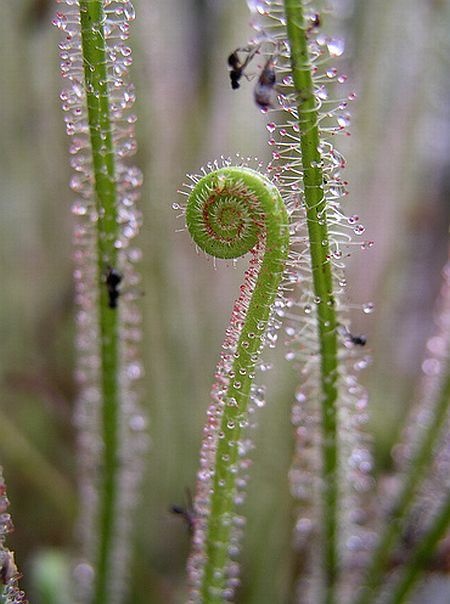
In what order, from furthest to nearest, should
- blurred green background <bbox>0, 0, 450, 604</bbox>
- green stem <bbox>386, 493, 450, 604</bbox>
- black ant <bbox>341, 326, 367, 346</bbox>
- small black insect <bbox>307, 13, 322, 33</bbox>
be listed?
blurred green background <bbox>0, 0, 450, 604</bbox>, green stem <bbox>386, 493, 450, 604</bbox>, black ant <bbox>341, 326, 367, 346</bbox>, small black insect <bbox>307, 13, 322, 33</bbox>

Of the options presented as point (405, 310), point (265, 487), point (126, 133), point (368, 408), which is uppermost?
point (126, 133)

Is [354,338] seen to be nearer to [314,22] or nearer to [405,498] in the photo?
[314,22]

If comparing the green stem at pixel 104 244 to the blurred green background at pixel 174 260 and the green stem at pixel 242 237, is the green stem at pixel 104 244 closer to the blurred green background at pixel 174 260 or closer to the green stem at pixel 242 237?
the green stem at pixel 242 237

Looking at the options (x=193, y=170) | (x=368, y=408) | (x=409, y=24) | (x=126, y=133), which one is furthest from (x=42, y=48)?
(x=368, y=408)

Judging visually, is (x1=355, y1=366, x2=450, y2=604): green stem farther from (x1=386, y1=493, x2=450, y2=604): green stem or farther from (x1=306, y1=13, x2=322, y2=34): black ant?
(x1=306, y1=13, x2=322, y2=34): black ant

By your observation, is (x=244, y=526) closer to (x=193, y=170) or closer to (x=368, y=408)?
(x=368, y=408)

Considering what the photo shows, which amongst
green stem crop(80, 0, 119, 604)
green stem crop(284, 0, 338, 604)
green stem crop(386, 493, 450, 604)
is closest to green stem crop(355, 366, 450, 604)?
green stem crop(386, 493, 450, 604)
